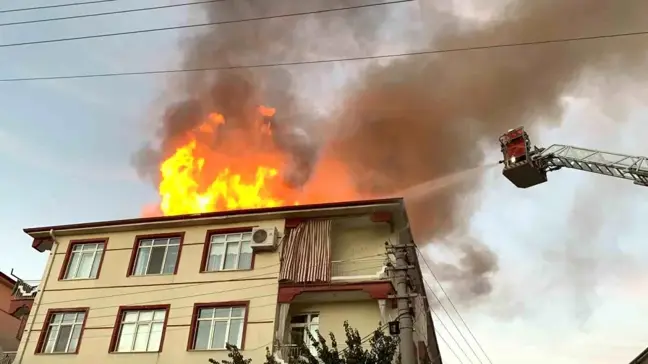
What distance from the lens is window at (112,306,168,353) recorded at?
2116cm

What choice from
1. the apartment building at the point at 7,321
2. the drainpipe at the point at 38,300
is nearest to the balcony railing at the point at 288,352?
the drainpipe at the point at 38,300

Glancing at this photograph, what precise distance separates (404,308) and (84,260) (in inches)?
667

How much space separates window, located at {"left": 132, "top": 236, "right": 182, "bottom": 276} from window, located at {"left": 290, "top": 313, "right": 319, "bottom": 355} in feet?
19.1

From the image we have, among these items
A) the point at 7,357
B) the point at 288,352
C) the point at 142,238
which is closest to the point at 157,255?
the point at 142,238

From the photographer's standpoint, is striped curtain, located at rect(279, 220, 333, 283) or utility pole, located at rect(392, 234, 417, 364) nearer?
utility pole, located at rect(392, 234, 417, 364)

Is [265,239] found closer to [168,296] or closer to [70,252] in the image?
[168,296]

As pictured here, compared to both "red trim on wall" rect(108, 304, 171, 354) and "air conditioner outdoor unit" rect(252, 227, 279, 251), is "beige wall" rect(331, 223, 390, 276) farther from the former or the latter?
"red trim on wall" rect(108, 304, 171, 354)

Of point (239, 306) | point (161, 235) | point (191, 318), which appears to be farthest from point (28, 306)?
point (239, 306)

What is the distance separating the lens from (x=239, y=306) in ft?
68.3

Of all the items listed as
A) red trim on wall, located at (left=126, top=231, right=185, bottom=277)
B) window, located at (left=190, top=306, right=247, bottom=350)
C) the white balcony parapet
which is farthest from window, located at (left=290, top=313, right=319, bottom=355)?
the white balcony parapet

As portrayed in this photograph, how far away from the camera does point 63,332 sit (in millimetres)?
22547

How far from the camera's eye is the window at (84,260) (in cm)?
2386

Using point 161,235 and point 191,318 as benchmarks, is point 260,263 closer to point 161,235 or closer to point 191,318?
point 191,318

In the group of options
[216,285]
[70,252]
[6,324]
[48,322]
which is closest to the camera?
[216,285]
